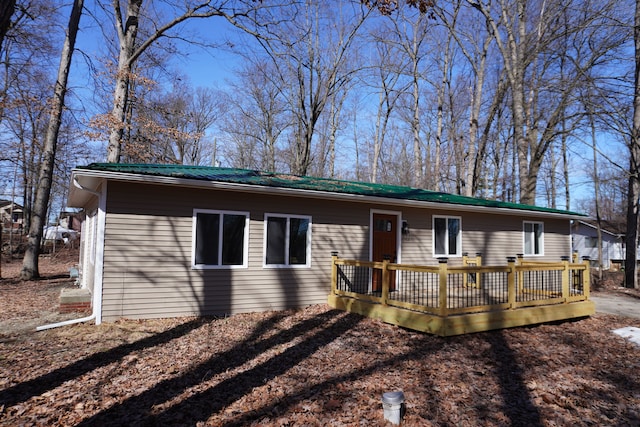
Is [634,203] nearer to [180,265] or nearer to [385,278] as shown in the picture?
[385,278]

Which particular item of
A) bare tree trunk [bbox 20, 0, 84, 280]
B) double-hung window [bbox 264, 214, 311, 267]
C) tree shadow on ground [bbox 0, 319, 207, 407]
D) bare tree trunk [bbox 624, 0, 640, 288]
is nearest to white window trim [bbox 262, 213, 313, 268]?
double-hung window [bbox 264, 214, 311, 267]

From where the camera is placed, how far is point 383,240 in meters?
9.94

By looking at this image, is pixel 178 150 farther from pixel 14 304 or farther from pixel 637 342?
pixel 637 342

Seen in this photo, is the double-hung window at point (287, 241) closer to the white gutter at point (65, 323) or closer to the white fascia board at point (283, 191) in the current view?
the white fascia board at point (283, 191)

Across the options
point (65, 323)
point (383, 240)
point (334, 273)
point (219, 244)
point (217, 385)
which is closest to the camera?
point (217, 385)

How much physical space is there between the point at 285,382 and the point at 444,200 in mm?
7212

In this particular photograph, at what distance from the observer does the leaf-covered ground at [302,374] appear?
12.6 ft

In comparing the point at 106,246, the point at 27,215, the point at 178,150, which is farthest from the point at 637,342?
the point at 27,215

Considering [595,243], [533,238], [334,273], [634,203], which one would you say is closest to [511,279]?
[334,273]

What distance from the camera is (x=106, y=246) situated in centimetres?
689

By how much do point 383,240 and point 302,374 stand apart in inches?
218

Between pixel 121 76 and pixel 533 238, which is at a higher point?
pixel 121 76

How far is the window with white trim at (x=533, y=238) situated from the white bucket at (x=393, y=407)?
10767 mm

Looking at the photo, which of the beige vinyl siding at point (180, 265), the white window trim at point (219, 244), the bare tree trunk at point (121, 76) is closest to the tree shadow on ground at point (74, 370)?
the beige vinyl siding at point (180, 265)
